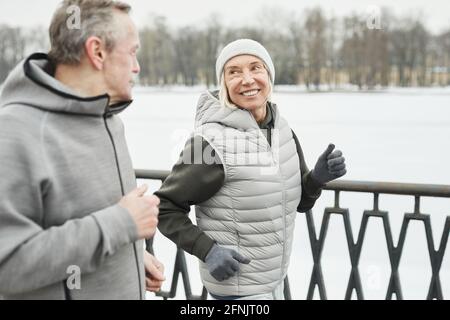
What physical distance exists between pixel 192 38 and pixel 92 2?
21.9m

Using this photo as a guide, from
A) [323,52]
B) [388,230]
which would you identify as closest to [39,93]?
[388,230]

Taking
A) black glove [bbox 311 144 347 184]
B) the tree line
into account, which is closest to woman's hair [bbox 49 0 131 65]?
black glove [bbox 311 144 347 184]

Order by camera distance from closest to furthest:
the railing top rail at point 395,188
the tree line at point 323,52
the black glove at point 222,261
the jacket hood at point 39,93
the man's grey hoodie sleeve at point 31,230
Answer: the man's grey hoodie sleeve at point 31,230 → the jacket hood at point 39,93 → the black glove at point 222,261 → the railing top rail at point 395,188 → the tree line at point 323,52

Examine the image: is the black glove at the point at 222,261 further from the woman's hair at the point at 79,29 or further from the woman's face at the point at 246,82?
the woman's hair at the point at 79,29

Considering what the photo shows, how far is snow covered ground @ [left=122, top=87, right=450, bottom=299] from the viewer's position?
4.89m

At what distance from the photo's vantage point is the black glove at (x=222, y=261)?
176cm

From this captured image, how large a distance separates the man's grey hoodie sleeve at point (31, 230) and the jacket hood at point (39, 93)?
0.07m

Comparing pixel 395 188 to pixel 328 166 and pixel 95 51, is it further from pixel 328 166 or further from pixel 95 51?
pixel 95 51

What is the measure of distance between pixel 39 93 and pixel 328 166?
115 cm

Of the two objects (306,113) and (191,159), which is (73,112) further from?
(306,113)

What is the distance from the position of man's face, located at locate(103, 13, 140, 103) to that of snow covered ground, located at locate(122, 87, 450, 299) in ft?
2.24

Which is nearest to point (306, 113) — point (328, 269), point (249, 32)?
point (249, 32)

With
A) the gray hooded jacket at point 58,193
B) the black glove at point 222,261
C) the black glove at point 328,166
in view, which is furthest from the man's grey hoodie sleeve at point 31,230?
the black glove at point 328,166

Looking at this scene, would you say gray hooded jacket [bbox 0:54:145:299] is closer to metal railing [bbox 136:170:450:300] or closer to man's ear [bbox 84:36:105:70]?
man's ear [bbox 84:36:105:70]
